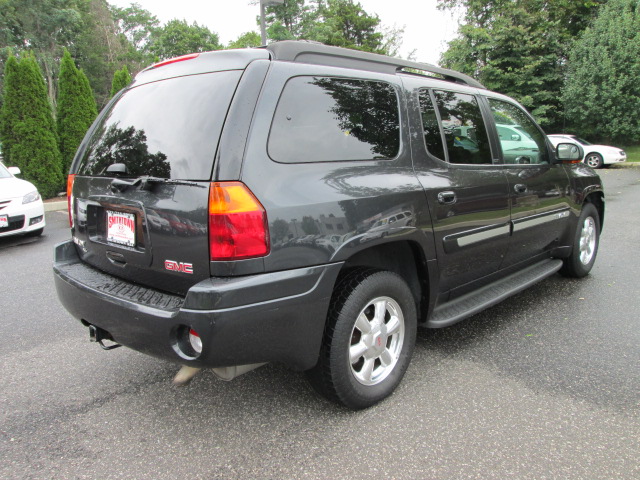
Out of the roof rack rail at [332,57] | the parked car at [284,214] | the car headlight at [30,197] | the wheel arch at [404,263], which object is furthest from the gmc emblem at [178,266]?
the car headlight at [30,197]

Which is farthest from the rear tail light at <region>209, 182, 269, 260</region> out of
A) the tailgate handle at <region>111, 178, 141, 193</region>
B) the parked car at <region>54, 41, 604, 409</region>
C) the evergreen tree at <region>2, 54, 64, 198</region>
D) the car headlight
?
the evergreen tree at <region>2, 54, 64, 198</region>

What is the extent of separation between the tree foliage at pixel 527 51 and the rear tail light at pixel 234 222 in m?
23.9

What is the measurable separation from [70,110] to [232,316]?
40.9 feet

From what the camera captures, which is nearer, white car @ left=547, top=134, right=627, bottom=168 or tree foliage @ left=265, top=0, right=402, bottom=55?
white car @ left=547, top=134, right=627, bottom=168

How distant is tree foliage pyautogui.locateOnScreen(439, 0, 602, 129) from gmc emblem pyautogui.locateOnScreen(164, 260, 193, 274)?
24.0 metres

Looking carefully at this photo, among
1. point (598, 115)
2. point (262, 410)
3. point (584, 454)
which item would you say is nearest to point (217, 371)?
point (262, 410)

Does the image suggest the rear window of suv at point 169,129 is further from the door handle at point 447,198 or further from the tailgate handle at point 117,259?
the door handle at point 447,198

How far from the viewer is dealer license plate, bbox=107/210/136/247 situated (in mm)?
2184

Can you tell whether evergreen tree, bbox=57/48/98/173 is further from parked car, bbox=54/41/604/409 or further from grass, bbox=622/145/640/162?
A: grass, bbox=622/145/640/162

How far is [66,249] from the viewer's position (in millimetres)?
2752

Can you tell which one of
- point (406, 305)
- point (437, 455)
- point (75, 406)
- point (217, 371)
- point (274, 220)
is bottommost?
point (75, 406)

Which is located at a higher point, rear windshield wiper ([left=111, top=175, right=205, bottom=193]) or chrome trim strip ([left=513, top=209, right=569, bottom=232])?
rear windshield wiper ([left=111, top=175, right=205, bottom=193])

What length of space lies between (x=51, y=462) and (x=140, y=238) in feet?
3.47

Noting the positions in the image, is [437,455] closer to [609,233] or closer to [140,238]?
[140,238]
